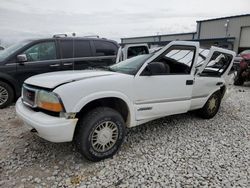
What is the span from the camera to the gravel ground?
258 centimetres

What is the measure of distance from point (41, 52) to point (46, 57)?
0.17 metres

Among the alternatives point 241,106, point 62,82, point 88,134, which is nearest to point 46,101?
point 62,82

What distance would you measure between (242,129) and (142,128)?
202cm

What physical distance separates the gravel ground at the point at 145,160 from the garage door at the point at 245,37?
2078cm

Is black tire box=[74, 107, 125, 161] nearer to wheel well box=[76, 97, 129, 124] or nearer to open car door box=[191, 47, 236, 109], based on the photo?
wheel well box=[76, 97, 129, 124]

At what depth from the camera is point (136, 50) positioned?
5.47 m

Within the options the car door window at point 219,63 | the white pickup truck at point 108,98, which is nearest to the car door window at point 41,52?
the white pickup truck at point 108,98

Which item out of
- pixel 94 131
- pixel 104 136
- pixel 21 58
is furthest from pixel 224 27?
pixel 94 131

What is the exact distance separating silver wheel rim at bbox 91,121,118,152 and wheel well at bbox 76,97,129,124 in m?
0.30

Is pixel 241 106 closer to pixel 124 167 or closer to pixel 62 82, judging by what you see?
pixel 124 167

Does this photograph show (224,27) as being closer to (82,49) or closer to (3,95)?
(82,49)

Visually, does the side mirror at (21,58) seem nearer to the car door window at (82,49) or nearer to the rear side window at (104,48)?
the car door window at (82,49)

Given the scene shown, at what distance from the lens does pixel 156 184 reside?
2.53m

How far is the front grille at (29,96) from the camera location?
2.91 m
